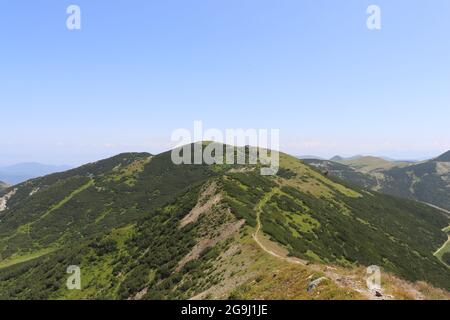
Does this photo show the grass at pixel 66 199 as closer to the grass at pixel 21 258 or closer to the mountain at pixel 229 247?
the mountain at pixel 229 247

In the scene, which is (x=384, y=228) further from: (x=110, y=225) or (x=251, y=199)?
(x=110, y=225)

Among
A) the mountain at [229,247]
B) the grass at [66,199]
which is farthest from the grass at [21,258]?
the grass at [66,199]

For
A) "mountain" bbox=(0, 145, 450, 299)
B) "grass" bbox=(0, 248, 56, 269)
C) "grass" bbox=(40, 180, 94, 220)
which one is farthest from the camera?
"grass" bbox=(40, 180, 94, 220)

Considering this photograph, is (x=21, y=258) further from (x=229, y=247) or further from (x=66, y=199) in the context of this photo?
(x=229, y=247)

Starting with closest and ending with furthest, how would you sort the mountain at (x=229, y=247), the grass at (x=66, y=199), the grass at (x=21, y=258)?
the mountain at (x=229, y=247) < the grass at (x=21, y=258) < the grass at (x=66, y=199)

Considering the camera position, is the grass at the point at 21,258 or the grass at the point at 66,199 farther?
the grass at the point at 66,199

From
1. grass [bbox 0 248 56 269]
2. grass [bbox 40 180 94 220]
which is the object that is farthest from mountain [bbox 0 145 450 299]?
grass [bbox 40 180 94 220]

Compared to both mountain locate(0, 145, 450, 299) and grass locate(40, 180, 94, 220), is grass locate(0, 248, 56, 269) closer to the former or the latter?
mountain locate(0, 145, 450, 299)
